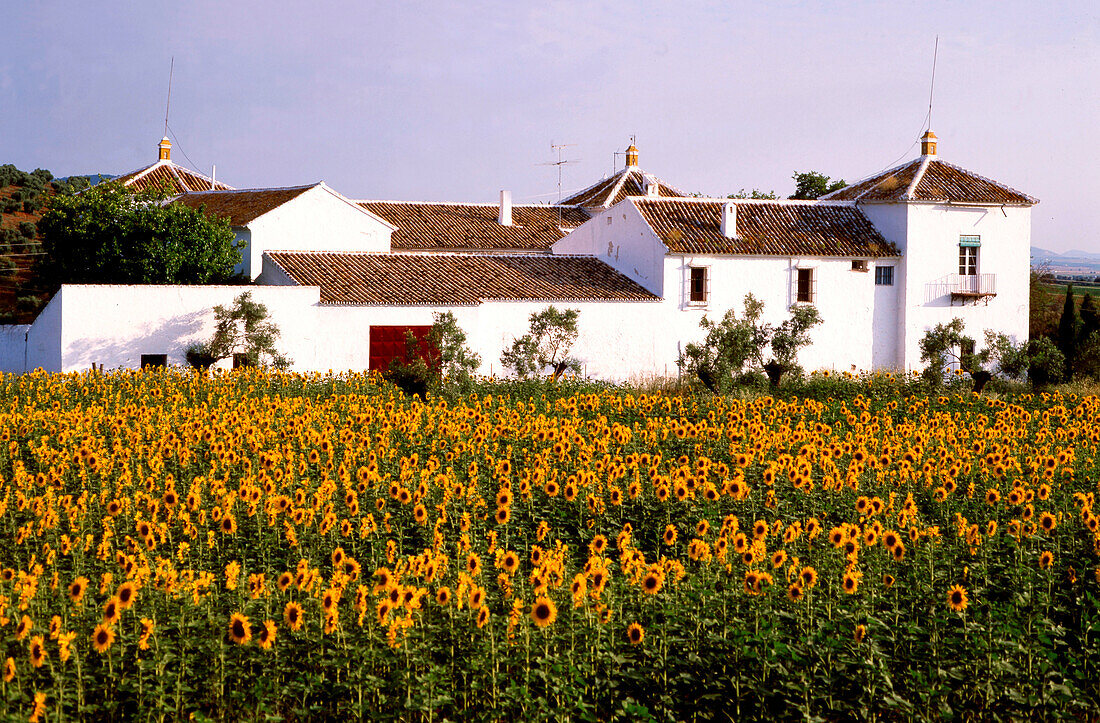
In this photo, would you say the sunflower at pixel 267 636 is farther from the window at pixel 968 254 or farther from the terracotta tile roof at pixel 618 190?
the terracotta tile roof at pixel 618 190

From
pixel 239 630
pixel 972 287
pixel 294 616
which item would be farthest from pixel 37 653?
pixel 972 287

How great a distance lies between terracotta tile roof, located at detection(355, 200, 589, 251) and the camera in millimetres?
37438

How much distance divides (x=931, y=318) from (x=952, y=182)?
4220 millimetres

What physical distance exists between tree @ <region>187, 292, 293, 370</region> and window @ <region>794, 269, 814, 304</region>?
14.2m

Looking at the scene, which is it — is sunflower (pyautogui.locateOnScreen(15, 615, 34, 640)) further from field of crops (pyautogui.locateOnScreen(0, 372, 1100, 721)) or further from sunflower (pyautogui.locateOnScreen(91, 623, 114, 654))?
sunflower (pyautogui.locateOnScreen(91, 623, 114, 654))

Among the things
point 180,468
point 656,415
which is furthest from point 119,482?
point 656,415

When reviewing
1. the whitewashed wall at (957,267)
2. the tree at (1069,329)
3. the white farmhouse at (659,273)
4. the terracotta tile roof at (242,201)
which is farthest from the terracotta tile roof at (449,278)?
the tree at (1069,329)

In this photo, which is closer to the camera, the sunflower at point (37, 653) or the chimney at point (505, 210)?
the sunflower at point (37, 653)

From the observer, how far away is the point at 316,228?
32.9 meters

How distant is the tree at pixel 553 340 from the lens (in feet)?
83.8

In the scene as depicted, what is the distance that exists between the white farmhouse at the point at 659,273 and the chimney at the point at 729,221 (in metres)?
0.04

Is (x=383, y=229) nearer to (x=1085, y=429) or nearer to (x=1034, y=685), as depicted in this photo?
(x=1085, y=429)

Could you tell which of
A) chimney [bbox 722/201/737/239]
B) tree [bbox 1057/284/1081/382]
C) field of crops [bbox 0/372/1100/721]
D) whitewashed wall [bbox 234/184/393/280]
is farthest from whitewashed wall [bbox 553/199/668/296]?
field of crops [bbox 0/372/1100/721]

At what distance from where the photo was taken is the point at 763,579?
6645mm
